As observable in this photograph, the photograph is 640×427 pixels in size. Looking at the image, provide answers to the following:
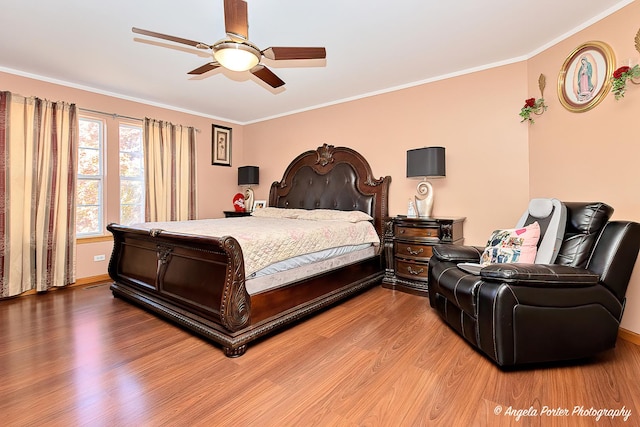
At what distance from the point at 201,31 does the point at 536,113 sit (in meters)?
3.35

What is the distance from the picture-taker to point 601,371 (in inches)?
79.0

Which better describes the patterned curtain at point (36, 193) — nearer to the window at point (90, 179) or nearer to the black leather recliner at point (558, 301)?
the window at point (90, 179)

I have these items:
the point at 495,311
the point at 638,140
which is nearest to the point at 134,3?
the point at 495,311

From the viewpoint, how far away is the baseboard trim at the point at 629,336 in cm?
239

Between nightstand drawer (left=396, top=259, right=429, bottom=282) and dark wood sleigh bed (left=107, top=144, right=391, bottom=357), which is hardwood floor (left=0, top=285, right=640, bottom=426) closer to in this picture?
dark wood sleigh bed (left=107, top=144, right=391, bottom=357)

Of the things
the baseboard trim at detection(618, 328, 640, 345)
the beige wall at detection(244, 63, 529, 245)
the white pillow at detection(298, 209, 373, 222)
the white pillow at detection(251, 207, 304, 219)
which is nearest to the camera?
the baseboard trim at detection(618, 328, 640, 345)

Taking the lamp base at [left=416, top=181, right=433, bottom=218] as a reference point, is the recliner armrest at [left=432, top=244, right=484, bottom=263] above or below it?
below

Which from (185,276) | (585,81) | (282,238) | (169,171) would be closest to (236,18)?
(282,238)

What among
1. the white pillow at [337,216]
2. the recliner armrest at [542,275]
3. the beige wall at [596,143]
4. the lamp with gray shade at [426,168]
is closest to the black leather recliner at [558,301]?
the recliner armrest at [542,275]

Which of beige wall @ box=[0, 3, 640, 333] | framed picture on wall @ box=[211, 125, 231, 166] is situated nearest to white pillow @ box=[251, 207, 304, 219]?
beige wall @ box=[0, 3, 640, 333]

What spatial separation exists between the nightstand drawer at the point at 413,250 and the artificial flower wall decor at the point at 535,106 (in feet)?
5.52

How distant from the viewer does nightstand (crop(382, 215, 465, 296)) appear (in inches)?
138

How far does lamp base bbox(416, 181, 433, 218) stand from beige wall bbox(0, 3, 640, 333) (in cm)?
16

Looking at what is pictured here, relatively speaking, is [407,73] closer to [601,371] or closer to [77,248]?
[601,371]
